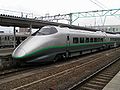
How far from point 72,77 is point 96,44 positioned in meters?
14.9

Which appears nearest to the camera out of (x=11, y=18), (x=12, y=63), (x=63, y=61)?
(x=12, y=63)

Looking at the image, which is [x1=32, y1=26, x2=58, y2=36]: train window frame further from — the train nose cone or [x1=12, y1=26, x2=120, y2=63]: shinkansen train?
the train nose cone

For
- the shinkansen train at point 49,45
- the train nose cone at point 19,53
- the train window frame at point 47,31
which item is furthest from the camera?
the train window frame at point 47,31

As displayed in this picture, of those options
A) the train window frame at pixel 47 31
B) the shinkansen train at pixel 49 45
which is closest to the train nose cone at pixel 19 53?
the shinkansen train at pixel 49 45

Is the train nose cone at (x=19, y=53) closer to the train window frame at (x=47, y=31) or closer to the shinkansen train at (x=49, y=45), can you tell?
the shinkansen train at (x=49, y=45)

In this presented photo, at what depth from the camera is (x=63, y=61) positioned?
1666cm

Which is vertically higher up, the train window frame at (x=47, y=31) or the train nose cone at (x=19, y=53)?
the train window frame at (x=47, y=31)

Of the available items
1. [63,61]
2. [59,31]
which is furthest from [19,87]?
[63,61]

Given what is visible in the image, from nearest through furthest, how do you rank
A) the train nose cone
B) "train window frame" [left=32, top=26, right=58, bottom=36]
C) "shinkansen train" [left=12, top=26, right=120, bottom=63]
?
the train nose cone → "shinkansen train" [left=12, top=26, right=120, bottom=63] → "train window frame" [left=32, top=26, right=58, bottom=36]

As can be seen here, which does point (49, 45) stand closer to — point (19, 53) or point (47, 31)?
point (47, 31)

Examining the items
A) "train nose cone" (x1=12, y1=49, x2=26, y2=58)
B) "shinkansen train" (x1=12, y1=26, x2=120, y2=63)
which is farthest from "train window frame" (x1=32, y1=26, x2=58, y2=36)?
"train nose cone" (x1=12, y1=49, x2=26, y2=58)

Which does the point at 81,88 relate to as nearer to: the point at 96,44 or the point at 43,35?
the point at 43,35

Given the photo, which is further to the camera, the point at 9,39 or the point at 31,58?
the point at 9,39

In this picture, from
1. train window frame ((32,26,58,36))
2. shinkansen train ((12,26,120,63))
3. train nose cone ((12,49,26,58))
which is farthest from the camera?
train window frame ((32,26,58,36))
